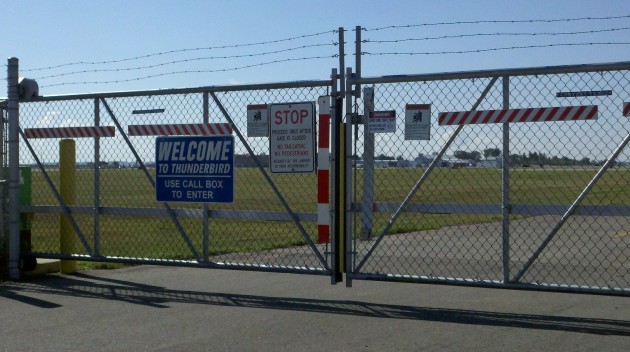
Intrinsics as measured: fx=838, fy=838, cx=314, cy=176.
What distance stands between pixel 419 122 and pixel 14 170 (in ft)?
17.6

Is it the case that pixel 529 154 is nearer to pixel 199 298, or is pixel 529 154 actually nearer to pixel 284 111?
pixel 284 111

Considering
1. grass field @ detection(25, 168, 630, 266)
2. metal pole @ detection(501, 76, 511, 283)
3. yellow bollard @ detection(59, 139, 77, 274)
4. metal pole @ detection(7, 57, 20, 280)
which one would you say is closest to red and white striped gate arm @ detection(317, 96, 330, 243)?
grass field @ detection(25, 168, 630, 266)

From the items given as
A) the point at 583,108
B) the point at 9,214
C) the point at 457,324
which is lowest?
the point at 457,324

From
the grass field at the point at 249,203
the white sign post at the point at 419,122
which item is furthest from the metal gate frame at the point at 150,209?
the white sign post at the point at 419,122

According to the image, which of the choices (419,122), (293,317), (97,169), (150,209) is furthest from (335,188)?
(97,169)

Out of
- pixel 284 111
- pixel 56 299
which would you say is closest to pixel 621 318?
pixel 284 111

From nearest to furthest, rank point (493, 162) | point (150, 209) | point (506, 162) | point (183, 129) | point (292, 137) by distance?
point (506, 162)
point (493, 162)
point (292, 137)
point (183, 129)
point (150, 209)

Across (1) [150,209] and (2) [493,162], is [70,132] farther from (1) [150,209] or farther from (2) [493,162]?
(2) [493,162]

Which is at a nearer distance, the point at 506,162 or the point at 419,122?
the point at 506,162

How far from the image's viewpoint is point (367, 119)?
27.8ft

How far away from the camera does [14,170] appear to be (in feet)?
34.2

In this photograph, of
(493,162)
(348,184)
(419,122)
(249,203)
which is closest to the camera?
(419,122)

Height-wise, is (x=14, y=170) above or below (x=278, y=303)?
above

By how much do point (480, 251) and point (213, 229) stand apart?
22.1 ft
